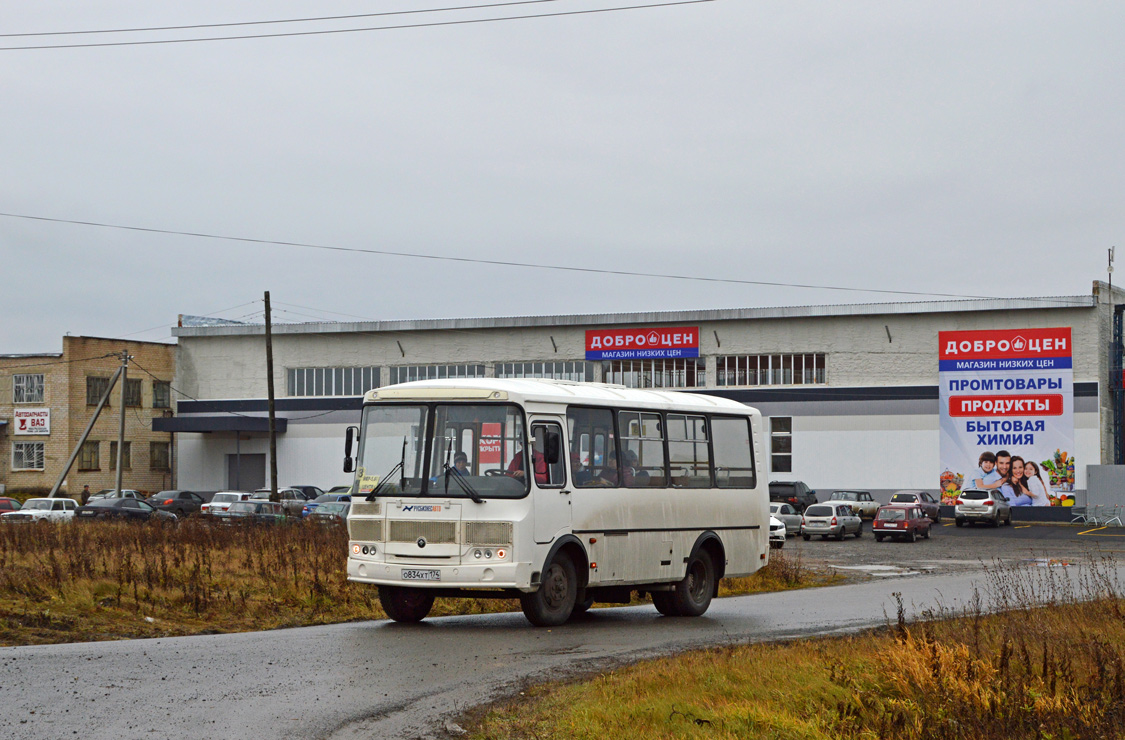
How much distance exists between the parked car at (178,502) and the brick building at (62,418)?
1220 centimetres

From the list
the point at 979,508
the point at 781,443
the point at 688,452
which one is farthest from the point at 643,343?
the point at 688,452

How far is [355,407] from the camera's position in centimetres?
6975

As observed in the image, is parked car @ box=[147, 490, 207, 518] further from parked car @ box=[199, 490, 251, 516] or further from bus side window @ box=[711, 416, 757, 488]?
bus side window @ box=[711, 416, 757, 488]

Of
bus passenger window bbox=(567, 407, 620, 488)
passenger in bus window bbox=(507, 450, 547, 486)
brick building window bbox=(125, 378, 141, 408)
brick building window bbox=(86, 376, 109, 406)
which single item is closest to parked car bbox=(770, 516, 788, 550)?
bus passenger window bbox=(567, 407, 620, 488)

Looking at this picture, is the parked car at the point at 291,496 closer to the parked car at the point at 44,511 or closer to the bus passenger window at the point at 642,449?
the parked car at the point at 44,511

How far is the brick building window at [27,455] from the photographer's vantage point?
68.9 m

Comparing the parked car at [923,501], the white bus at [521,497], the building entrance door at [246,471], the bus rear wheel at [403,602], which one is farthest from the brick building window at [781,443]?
the bus rear wheel at [403,602]

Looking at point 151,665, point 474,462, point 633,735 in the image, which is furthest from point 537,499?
point 633,735

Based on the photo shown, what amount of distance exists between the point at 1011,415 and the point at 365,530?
5180cm

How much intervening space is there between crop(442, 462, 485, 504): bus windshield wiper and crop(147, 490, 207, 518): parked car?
4233 cm

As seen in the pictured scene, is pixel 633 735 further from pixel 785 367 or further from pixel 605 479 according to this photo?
pixel 785 367

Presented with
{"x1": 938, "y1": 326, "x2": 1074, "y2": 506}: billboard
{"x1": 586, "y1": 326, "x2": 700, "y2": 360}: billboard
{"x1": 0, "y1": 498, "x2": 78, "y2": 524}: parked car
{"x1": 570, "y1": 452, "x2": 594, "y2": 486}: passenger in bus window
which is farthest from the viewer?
{"x1": 586, "y1": 326, "x2": 700, "y2": 360}: billboard

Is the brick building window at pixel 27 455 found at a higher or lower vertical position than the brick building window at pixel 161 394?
lower

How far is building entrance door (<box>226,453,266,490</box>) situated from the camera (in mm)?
71562
